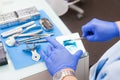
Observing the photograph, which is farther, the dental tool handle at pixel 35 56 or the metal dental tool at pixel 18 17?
the metal dental tool at pixel 18 17

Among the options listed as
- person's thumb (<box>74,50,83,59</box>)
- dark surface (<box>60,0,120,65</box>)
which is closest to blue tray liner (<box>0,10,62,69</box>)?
person's thumb (<box>74,50,83,59</box>)

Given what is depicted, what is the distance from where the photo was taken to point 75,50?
35.7 inches

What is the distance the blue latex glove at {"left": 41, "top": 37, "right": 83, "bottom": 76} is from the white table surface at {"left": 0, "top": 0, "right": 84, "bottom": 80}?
0.03 meters

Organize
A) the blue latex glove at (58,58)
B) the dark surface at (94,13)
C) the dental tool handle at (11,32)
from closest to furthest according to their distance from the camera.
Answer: the blue latex glove at (58,58)
the dental tool handle at (11,32)
the dark surface at (94,13)

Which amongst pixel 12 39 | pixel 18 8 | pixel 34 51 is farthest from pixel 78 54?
pixel 18 8

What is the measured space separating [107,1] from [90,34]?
148 cm

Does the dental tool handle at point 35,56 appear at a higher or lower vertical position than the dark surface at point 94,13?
higher

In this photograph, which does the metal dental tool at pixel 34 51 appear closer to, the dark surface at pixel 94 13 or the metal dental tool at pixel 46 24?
the metal dental tool at pixel 46 24

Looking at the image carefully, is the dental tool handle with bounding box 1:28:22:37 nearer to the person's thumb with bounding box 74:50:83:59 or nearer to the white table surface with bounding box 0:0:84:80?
the white table surface with bounding box 0:0:84:80

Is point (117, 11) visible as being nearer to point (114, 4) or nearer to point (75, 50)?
point (114, 4)

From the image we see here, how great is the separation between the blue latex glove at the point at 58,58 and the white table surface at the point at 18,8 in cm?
3

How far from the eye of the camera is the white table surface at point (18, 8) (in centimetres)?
86

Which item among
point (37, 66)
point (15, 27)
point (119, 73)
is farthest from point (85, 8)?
point (119, 73)

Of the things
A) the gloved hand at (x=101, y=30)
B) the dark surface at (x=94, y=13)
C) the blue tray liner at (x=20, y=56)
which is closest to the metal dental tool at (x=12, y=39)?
the blue tray liner at (x=20, y=56)
